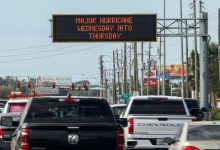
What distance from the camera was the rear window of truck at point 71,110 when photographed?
14727mm

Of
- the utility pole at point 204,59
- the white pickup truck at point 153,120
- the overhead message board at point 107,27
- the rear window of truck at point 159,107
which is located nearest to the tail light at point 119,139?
the white pickup truck at point 153,120

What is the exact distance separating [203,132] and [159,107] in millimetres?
7886

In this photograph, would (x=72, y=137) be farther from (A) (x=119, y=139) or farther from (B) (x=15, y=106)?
(B) (x=15, y=106)

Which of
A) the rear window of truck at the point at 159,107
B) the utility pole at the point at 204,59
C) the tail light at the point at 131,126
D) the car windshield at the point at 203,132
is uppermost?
the utility pole at the point at 204,59

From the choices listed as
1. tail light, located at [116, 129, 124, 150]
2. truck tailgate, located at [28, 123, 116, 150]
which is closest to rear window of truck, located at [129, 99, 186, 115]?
tail light, located at [116, 129, 124, 150]

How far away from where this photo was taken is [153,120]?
22828mm

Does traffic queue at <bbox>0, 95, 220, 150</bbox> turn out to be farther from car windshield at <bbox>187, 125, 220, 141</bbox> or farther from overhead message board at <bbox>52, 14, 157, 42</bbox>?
overhead message board at <bbox>52, 14, 157, 42</bbox>

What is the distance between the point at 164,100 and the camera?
2345 cm

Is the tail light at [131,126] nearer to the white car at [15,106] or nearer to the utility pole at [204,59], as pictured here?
the white car at [15,106]

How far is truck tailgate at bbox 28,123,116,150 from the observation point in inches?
543

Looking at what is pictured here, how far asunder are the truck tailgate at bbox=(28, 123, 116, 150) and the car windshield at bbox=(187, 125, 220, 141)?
2251 millimetres

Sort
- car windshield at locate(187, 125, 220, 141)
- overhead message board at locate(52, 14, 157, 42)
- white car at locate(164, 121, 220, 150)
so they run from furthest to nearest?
overhead message board at locate(52, 14, 157, 42), car windshield at locate(187, 125, 220, 141), white car at locate(164, 121, 220, 150)

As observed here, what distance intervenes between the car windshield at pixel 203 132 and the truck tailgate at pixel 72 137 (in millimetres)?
2251

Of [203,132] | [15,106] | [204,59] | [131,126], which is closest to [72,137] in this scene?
Answer: [203,132]
